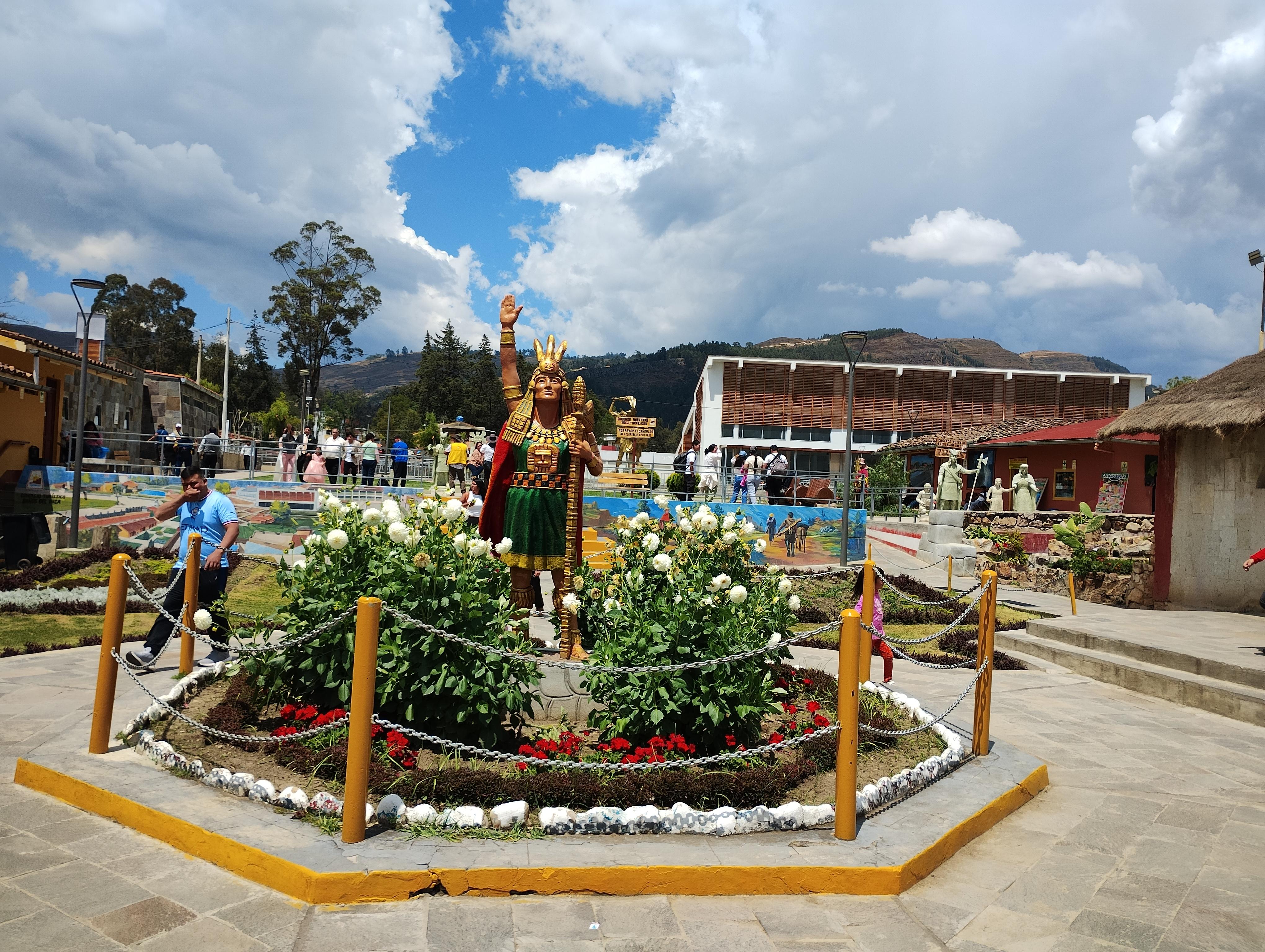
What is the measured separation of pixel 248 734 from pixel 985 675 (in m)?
5.00

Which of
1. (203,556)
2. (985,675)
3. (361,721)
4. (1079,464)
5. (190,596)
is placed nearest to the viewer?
(361,721)

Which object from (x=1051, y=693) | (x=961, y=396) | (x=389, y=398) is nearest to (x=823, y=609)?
(x=1051, y=693)

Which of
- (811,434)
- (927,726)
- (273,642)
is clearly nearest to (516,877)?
(273,642)

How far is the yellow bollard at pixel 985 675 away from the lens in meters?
5.93

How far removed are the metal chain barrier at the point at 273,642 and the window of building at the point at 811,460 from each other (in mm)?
43421

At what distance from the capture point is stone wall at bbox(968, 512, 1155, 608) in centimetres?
1441

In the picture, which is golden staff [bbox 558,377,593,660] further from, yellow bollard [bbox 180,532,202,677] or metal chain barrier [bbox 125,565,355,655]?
yellow bollard [bbox 180,532,202,677]

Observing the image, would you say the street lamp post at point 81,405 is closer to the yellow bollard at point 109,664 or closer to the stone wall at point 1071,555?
the yellow bollard at point 109,664

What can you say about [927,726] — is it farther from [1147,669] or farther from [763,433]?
[763,433]

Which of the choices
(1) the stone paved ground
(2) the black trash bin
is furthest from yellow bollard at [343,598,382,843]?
(2) the black trash bin

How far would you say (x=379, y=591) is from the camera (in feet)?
16.2

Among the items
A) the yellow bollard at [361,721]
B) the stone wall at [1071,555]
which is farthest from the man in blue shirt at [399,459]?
the yellow bollard at [361,721]

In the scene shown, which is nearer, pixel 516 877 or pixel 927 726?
pixel 516 877

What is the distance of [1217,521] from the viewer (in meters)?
13.2
